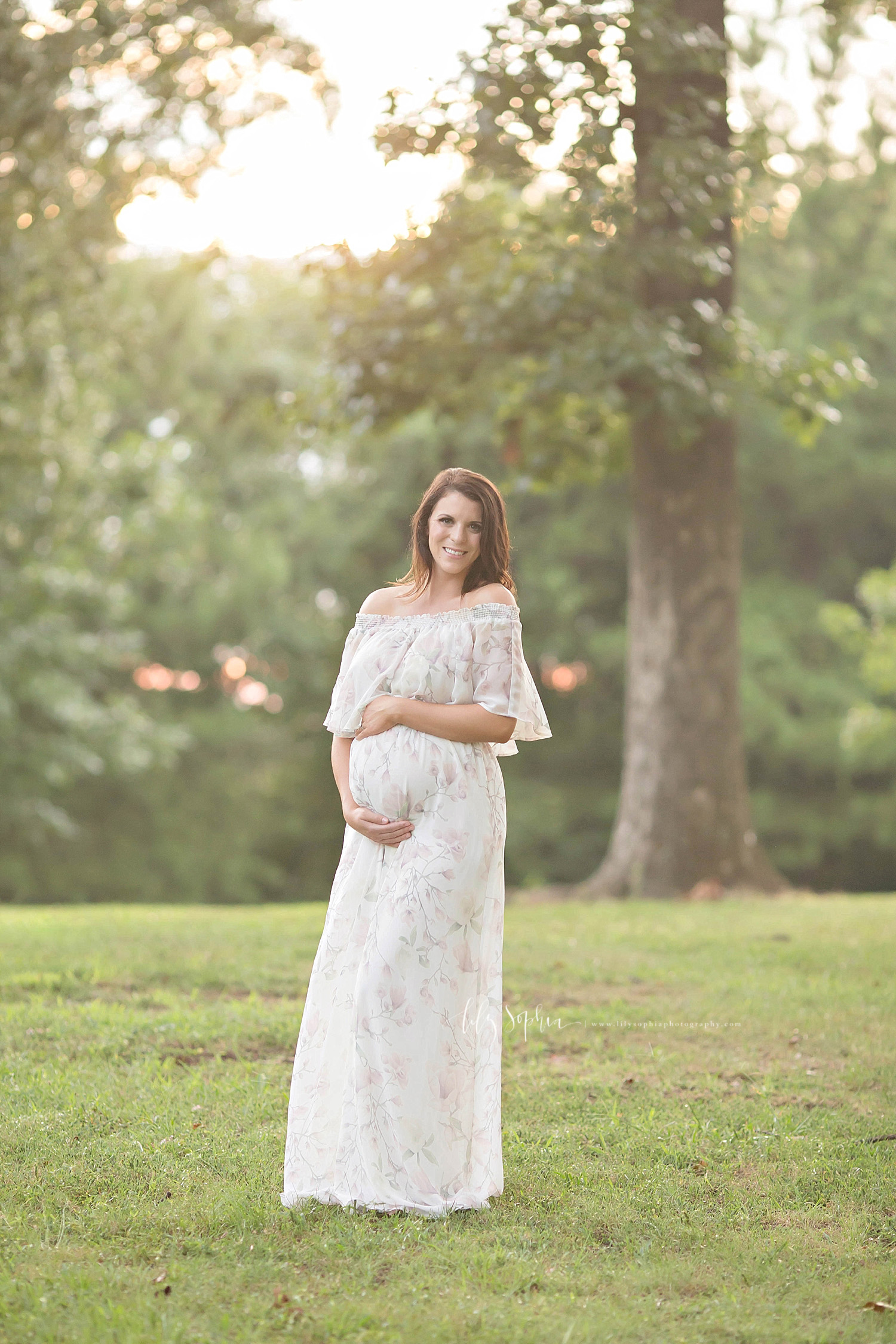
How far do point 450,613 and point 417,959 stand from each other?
1101 mm

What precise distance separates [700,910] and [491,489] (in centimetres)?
610

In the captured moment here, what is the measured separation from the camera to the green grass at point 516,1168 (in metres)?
3.31

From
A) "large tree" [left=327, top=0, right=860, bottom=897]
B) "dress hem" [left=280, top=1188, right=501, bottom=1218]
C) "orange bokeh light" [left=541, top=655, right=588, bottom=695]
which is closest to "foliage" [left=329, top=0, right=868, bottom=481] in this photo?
"large tree" [left=327, top=0, right=860, bottom=897]

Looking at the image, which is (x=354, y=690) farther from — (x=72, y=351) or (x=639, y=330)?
(x=72, y=351)

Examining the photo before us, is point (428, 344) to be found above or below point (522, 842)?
above

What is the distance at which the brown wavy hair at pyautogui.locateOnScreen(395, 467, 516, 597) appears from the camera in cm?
436

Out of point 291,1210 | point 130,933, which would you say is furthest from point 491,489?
point 130,933

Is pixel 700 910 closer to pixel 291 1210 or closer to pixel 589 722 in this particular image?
pixel 291 1210

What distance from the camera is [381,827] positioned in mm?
4156

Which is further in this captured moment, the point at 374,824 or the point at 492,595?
the point at 492,595

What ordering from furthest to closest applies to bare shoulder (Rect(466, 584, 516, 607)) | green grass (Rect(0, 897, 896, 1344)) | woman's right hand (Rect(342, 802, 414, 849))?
bare shoulder (Rect(466, 584, 516, 607))
woman's right hand (Rect(342, 802, 414, 849))
green grass (Rect(0, 897, 896, 1344))

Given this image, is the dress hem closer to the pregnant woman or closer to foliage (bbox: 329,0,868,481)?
the pregnant woman

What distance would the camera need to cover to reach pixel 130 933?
882cm

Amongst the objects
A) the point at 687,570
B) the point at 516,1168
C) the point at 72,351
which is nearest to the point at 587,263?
the point at 687,570
